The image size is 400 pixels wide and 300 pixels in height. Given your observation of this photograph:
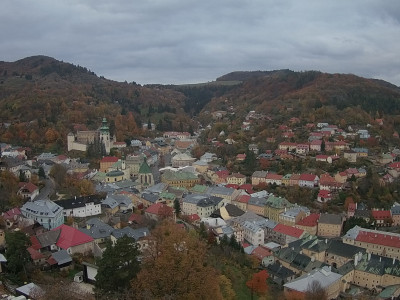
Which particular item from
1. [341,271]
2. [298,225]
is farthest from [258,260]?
[298,225]

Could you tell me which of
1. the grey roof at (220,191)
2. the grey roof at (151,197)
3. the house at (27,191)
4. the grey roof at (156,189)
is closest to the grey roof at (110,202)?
the grey roof at (151,197)

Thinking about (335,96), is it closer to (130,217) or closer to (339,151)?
(339,151)

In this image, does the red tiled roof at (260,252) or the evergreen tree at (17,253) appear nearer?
the evergreen tree at (17,253)

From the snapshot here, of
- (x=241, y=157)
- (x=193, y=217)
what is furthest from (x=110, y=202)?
(x=241, y=157)

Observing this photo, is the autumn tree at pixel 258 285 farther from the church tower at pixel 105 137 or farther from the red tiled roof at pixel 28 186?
the church tower at pixel 105 137

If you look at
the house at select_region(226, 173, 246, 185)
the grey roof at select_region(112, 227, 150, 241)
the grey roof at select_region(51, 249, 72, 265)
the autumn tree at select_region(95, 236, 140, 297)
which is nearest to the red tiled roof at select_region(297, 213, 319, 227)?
the house at select_region(226, 173, 246, 185)
